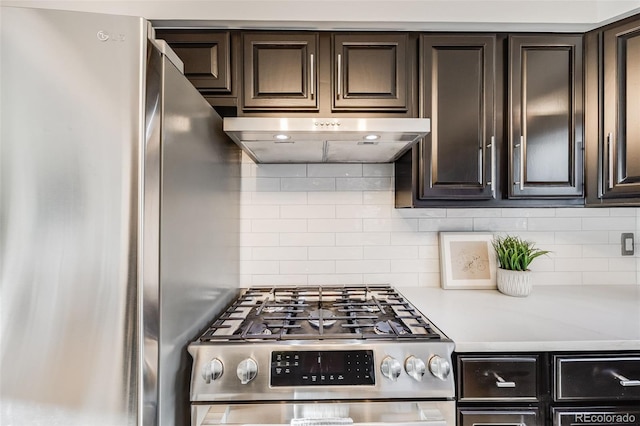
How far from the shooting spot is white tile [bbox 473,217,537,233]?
1786 millimetres

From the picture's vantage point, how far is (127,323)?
0.79 m

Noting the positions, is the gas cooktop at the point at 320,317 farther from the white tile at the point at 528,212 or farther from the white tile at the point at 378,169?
the white tile at the point at 528,212

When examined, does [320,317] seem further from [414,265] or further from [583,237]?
[583,237]

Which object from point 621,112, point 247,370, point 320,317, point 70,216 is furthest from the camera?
point 621,112

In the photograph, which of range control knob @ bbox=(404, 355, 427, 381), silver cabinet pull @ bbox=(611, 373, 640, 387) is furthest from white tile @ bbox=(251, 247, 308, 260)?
silver cabinet pull @ bbox=(611, 373, 640, 387)

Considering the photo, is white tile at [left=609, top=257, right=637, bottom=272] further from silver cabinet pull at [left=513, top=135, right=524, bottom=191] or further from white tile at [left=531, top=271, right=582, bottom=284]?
silver cabinet pull at [left=513, top=135, right=524, bottom=191]

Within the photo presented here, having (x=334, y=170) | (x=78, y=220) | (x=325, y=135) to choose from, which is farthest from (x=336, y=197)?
(x=78, y=220)

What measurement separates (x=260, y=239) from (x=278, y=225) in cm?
13

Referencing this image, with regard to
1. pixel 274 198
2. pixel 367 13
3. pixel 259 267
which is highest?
pixel 367 13


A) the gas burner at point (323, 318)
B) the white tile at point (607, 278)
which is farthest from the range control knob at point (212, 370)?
the white tile at point (607, 278)

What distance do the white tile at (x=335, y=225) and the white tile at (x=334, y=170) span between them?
260mm

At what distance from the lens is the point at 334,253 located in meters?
1.78

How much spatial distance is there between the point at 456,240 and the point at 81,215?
1.67 metres

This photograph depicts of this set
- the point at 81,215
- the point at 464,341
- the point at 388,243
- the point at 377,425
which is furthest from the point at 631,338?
the point at 81,215
